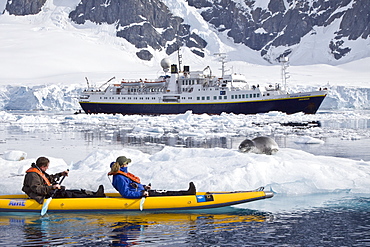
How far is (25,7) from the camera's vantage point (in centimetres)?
14525

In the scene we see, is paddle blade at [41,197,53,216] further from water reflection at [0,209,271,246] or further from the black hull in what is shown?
the black hull

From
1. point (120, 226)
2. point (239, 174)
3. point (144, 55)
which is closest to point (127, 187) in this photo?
point (120, 226)

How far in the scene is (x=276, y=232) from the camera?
742cm

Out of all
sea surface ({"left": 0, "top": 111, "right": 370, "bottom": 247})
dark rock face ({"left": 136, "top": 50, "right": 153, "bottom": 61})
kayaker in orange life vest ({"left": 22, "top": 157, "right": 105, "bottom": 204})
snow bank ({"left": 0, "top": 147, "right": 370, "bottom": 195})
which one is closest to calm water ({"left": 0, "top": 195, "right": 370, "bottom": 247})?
sea surface ({"left": 0, "top": 111, "right": 370, "bottom": 247})

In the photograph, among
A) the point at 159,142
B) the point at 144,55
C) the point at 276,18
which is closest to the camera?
the point at 159,142

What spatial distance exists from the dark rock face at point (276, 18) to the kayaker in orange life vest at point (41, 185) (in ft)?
474

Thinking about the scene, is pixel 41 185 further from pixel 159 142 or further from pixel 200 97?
pixel 200 97

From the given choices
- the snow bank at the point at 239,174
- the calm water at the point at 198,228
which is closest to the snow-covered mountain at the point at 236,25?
the snow bank at the point at 239,174

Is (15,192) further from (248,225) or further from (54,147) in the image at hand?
(54,147)

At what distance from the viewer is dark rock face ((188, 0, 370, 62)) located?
149875 millimetres

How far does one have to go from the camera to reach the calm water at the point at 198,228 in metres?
7.02

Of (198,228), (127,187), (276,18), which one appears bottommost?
(198,228)

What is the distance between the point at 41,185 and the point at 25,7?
5822 inches

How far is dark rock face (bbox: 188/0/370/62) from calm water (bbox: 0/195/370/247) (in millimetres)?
144039
